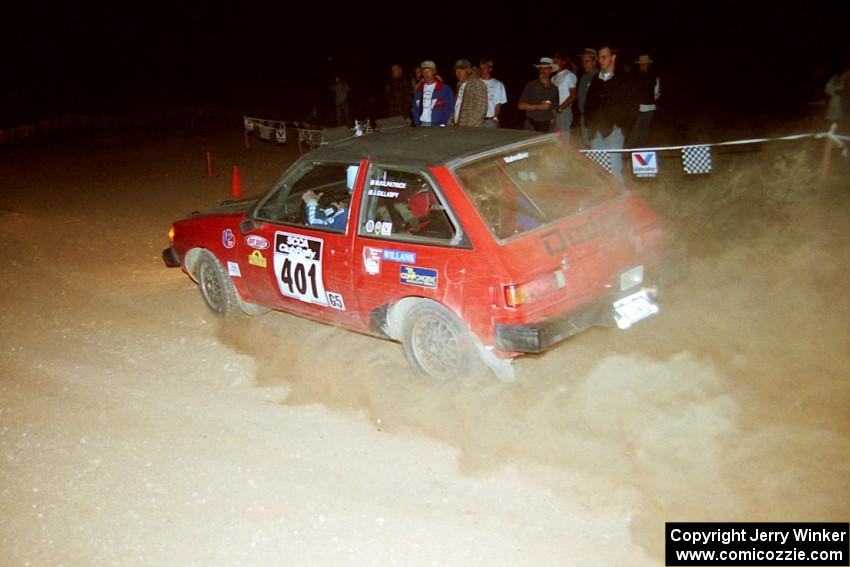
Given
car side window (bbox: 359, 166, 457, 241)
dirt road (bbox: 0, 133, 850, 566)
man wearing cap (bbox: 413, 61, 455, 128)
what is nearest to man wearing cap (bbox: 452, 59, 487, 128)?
man wearing cap (bbox: 413, 61, 455, 128)

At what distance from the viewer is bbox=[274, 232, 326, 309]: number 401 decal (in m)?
5.79

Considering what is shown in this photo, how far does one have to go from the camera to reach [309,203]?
20.0 ft

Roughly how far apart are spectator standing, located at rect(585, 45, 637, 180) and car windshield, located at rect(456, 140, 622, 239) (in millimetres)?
3411

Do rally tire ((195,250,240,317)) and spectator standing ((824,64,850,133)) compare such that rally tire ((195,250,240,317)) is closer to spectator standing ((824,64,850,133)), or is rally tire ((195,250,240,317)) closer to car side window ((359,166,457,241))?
car side window ((359,166,457,241))

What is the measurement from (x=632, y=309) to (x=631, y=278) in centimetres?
28

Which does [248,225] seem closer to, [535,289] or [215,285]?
[215,285]

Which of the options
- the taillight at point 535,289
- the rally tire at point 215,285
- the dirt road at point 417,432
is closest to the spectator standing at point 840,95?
the dirt road at point 417,432

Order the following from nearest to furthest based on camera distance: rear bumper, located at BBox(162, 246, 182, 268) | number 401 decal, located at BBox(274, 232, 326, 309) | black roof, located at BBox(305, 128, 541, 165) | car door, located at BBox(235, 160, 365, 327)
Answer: black roof, located at BBox(305, 128, 541, 165)
car door, located at BBox(235, 160, 365, 327)
number 401 decal, located at BBox(274, 232, 326, 309)
rear bumper, located at BBox(162, 246, 182, 268)

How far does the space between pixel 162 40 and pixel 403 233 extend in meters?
45.8

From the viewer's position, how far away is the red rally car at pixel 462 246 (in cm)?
484

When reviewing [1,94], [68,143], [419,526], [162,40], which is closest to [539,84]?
[419,526]

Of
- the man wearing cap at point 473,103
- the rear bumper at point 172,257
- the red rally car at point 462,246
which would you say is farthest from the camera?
the man wearing cap at point 473,103

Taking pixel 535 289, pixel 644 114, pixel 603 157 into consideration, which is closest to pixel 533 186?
pixel 535 289

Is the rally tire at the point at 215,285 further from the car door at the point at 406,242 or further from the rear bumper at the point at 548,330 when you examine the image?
the rear bumper at the point at 548,330
